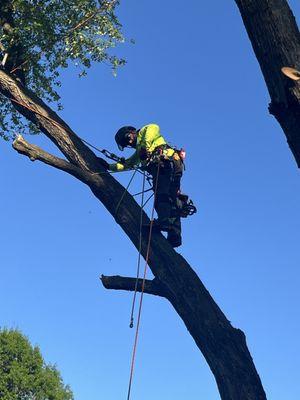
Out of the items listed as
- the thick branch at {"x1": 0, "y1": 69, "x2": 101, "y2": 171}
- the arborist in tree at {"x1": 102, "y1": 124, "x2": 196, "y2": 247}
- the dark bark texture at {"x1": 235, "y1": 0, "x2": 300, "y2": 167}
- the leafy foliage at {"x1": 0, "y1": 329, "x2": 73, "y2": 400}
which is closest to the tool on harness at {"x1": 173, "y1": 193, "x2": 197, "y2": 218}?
the arborist in tree at {"x1": 102, "y1": 124, "x2": 196, "y2": 247}

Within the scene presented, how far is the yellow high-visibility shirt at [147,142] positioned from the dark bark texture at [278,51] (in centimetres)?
238

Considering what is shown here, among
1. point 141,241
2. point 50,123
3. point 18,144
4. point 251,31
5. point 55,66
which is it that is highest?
point 55,66

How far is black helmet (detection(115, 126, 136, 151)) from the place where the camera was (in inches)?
256

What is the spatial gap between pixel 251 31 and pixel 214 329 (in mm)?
2421

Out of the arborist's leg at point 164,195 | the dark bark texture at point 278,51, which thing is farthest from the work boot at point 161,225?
the dark bark texture at point 278,51

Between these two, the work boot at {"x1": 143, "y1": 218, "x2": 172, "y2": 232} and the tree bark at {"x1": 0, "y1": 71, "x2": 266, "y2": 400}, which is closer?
the tree bark at {"x1": 0, "y1": 71, "x2": 266, "y2": 400}

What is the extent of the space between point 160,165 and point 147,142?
316mm

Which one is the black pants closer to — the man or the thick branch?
the man

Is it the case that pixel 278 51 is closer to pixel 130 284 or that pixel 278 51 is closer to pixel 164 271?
pixel 164 271

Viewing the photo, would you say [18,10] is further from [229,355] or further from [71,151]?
[229,355]

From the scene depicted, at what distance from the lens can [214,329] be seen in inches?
193

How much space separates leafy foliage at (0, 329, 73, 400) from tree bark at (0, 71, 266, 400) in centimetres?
2238

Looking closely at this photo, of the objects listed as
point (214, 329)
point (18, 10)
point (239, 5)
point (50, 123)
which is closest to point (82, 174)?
point (50, 123)

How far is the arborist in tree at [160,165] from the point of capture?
19.8 ft
